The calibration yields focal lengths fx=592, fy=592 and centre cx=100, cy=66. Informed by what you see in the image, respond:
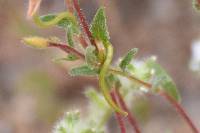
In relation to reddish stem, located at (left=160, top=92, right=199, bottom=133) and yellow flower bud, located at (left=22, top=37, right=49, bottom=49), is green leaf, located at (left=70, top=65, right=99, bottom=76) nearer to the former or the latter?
yellow flower bud, located at (left=22, top=37, right=49, bottom=49)

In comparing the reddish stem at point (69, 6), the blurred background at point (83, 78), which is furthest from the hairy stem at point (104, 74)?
the blurred background at point (83, 78)

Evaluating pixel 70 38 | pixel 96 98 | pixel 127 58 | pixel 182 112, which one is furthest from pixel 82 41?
pixel 96 98

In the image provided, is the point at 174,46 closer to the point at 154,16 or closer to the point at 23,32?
the point at 154,16

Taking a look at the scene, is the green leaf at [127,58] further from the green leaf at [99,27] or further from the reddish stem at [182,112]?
the reddish stem at [182,112]

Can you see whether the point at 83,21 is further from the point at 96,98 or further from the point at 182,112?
the point at 96,98

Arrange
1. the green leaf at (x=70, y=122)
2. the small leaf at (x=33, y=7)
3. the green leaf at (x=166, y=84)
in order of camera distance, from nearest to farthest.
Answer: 1. the small leaf at (x=33, y=7)
2. the green leaf at (x=70, y=122)
3. the green leaf at (x=166, y=84)

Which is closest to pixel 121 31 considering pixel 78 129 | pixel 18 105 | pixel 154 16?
pixel 154 16
